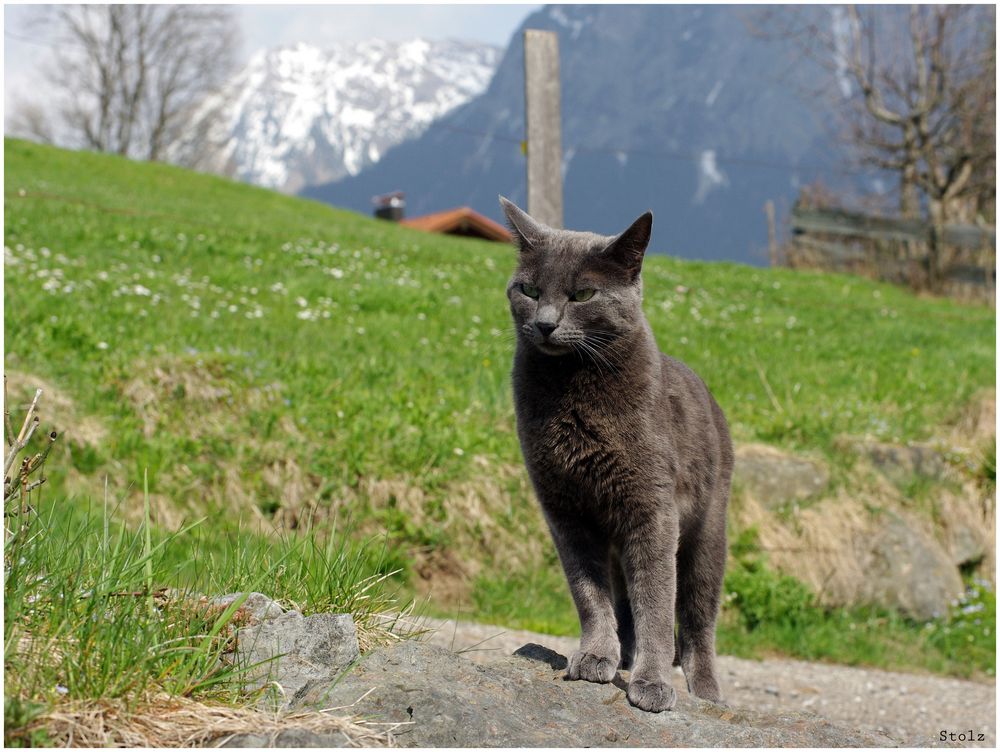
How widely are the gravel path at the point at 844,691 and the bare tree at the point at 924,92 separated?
15.4 m

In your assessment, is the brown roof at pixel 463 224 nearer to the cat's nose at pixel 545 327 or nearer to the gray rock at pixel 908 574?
the gray rock at pixel 908 574

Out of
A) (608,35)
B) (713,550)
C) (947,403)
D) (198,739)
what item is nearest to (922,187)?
(947,403)

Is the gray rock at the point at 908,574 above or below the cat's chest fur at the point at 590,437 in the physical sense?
below

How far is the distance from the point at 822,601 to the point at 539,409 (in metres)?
4.14

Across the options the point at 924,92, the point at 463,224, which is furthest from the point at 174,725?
the point at 463,224

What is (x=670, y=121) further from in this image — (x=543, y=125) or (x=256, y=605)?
(x=256, y=605)

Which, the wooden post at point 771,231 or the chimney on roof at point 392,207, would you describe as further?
the chimney on roof at point 392,207

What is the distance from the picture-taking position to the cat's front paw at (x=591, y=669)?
2881 millimetres

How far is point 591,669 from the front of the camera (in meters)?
2.88

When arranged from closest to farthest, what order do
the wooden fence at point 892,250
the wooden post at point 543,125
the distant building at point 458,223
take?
the wooden post at point 543,125
the wooden fence at point 892,250
the distant building at point 458,223

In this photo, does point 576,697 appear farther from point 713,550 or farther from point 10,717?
point 10,717

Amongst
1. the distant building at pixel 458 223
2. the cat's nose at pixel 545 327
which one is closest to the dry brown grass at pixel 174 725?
the cat's nose at pixel 545 327

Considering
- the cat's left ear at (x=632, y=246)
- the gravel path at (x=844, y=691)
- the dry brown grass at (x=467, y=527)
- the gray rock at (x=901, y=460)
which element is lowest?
the gravel path at (x=844, y=691)

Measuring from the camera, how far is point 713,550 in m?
3.53
